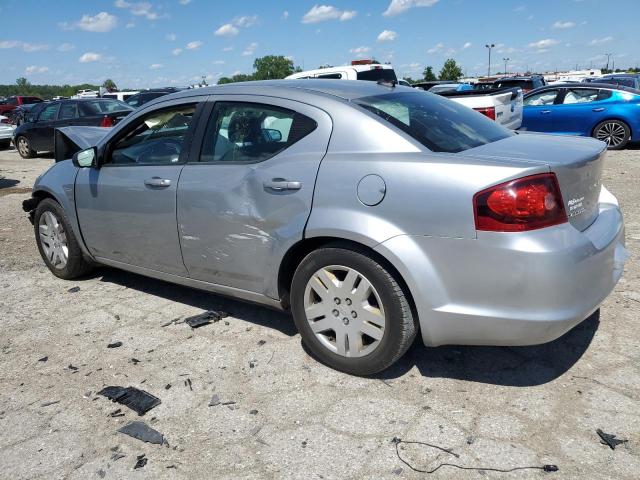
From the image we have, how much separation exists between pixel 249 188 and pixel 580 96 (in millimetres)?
11098

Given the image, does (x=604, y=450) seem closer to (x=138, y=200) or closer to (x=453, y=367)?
(x=453, y=367)

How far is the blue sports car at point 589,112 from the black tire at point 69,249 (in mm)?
9977

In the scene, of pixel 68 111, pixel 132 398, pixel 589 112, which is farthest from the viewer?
pixel 68 111

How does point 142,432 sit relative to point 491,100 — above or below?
below

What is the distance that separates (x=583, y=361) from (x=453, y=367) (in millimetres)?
744

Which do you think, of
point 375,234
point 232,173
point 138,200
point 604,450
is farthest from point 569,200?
point 138,200

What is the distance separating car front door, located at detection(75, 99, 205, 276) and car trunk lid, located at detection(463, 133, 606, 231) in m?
2.00

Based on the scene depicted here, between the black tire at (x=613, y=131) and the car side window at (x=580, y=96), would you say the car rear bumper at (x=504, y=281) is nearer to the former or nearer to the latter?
the black tire at (x=613, y=131)

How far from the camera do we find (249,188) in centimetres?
331

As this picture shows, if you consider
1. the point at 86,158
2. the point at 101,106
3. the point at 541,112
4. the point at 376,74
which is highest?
the point at 376,74

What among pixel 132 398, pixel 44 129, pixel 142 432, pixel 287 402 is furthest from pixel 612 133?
pixel 44 129

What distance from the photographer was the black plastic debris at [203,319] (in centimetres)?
395

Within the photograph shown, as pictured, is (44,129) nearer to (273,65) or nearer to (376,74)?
(376,74)

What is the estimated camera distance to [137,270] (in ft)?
13.8
